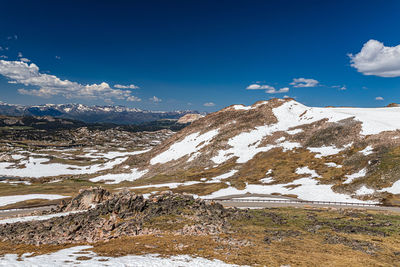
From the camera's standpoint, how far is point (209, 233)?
31922 millimetres

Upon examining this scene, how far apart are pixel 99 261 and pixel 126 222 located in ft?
39.9

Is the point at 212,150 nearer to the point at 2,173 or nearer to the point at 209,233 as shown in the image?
the point at 209,233

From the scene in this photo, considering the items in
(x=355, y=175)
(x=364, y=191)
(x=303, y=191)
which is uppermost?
(x=355, y=175)

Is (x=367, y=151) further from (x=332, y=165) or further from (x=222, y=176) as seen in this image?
(x=222, y=176)

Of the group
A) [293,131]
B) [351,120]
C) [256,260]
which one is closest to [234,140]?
[293,131]

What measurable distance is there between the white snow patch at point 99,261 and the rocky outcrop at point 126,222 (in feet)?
17.1

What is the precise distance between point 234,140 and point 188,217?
10836 centimetres

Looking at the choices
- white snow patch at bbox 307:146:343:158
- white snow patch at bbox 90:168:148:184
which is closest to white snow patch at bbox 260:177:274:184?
white snow patch at bbox 307:146:343:158

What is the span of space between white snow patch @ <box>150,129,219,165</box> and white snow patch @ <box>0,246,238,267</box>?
413 feet

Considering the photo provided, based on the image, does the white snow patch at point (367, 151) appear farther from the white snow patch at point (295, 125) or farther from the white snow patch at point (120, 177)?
the white snow patch at point (120, 177)

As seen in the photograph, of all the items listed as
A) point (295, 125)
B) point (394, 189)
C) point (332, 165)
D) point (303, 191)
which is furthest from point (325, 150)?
point (394, 189)

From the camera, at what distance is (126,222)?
33719mm

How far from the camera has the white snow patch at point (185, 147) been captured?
152500 mm

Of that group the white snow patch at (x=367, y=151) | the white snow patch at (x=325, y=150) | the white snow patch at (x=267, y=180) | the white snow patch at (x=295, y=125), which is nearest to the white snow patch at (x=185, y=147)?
the white snow patch at (x=295, y=125)
